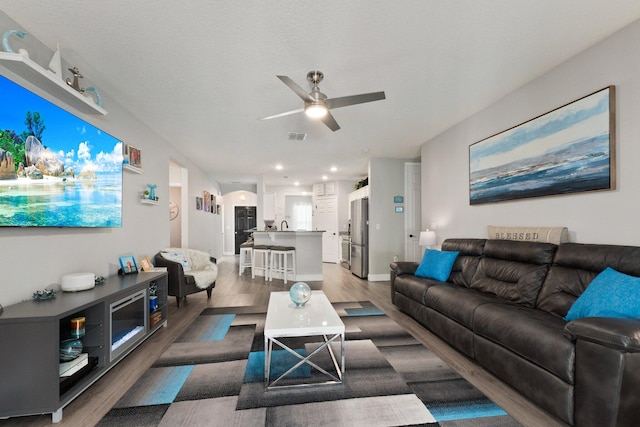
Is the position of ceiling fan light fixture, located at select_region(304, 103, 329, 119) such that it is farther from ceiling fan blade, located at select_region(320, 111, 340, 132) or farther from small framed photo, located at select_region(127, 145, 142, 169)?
small framed photo, located at select_region(127, 145, 142, 169)

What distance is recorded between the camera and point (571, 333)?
62.6 inches

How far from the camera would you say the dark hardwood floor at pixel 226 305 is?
1768mm

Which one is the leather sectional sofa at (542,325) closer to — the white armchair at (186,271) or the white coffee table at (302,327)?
the white coffee table at (302,327)

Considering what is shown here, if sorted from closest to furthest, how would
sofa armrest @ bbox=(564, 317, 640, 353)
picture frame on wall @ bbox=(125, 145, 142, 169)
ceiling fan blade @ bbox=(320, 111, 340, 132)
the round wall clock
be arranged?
sofa armrest @ bbox=(564, 317, 640, 353) < ceiling fan blade @ bbox=(320, 111, 340, 132) < picture frame on wall @ bbox=(125, 145, 142, 169) < the round wall clock

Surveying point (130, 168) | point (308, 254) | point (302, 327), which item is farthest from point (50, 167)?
point (308, 254)

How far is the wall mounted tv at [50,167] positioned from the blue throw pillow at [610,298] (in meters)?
3.79

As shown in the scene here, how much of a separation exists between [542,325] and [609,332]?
497 millimetres

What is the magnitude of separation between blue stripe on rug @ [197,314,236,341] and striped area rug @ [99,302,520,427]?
3.4 inches

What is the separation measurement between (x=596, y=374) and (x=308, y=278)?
5.09 metres

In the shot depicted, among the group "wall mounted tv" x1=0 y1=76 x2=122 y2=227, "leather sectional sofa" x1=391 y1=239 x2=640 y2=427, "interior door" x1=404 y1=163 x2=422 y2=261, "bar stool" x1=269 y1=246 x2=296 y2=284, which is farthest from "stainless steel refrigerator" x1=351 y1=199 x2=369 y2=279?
"wall mounted tv" x1=0 y1=76 x2=122 y2=227

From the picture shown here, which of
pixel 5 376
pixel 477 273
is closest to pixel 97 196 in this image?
pixel 5 376

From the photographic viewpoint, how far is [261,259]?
6652 mm

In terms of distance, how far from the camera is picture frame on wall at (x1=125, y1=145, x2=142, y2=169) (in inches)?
135

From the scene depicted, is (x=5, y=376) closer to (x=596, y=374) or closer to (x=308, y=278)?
(x=596, y=374)
